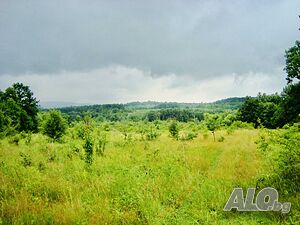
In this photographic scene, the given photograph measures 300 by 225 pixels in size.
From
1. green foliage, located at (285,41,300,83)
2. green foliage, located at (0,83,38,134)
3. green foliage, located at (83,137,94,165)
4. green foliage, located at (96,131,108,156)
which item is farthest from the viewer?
green foliage, located at (0,83,38,134)

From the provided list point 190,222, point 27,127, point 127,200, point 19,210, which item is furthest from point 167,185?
point 27,127

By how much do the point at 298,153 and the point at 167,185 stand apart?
14.4ft

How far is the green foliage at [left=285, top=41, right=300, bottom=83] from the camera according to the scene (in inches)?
880

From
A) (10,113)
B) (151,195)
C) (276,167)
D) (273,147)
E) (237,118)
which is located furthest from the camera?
(237,118)

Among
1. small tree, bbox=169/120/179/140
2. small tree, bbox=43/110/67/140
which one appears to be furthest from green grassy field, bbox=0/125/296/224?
small tree, bbox=43/110/67/140

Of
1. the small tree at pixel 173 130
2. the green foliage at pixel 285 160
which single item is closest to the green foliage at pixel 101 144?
the green foliage at pixel 285 160

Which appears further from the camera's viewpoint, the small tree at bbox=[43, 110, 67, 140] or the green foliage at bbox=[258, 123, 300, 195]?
the small tree at bbox=[43, 110, 67, 140]

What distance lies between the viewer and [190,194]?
8.91m

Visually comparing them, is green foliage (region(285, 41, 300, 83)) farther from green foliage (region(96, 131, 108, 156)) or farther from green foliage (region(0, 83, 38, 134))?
green foliage (region(0, 83, 38, 134))

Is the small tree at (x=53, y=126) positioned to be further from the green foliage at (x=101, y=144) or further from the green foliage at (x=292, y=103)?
the green foliage at (x=292, y=103)

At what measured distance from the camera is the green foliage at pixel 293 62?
73.4 ft

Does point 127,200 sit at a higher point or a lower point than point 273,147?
lower

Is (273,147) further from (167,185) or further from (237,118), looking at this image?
(237,118)

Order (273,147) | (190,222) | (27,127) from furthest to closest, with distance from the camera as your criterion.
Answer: (27,127) < (273,147) < (190,222)
